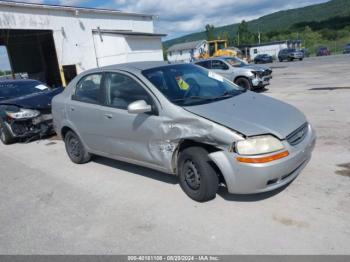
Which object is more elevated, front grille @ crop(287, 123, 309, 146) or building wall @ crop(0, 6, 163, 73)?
building wall @ crop(0, 6, 163, 73)

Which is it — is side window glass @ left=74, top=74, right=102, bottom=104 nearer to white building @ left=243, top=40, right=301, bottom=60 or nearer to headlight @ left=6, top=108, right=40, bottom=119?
headlight @ left=6, top=108, right=40, bottom=119

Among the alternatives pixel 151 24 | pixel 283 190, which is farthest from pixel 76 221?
pixel 151 24

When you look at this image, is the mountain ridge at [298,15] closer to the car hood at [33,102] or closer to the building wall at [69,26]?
the building wall at [69,26]

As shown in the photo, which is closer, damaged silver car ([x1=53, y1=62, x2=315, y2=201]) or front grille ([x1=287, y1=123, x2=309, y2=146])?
damaged silver car ([x1=53, y1=62, x2=315, y2=201])

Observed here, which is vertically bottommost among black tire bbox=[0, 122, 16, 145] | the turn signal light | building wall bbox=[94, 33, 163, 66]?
black tire bbox=[0, 122, 16, 145]

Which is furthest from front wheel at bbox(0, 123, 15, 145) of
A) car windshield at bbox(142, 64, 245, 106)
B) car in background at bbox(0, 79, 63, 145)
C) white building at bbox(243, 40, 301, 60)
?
white building at bbox(243, 40, 301, 60)

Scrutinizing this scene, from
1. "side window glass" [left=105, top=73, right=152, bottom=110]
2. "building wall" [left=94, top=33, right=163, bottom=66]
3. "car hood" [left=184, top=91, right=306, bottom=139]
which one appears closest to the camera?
"car hood" [left=184, top=91, right=306, bottom=139]

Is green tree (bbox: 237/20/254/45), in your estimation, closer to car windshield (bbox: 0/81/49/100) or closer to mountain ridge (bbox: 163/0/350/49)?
mountain ridge (bbox: 163/0/350/49)

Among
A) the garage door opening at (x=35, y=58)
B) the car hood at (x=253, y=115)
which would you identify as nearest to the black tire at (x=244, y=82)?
the car hood at (x=253, y=115)

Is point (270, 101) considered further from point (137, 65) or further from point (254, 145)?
point (137, 65)

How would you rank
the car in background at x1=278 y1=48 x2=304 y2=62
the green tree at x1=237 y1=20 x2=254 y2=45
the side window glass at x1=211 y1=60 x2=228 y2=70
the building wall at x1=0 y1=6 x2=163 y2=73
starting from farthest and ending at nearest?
the green tree at x1=237 y1=20 x2=254 y2=45 < the car in background at x1=278 y1=48 x2=304 y2=62 < the building wall at x1=0 y1=6 x2=163 y2=73 < the side window glass at x1=211 y1=60 x2=228 y2=70

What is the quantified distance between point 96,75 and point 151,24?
1060 inches

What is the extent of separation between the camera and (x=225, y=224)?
3467 mm

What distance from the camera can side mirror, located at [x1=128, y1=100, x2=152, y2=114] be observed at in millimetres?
4074
